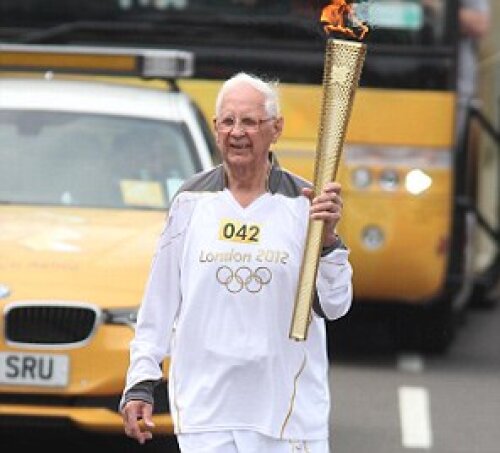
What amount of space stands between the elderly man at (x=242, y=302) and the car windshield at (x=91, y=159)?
3.89m

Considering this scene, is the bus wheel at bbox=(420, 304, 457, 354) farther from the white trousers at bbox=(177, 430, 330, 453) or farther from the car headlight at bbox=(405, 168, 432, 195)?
the white trousers at bbox=(177, 430, 330, 453)

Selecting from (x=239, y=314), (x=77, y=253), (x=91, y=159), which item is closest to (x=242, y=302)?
(x=239, y=314)

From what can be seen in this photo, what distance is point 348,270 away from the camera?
17.2 ft

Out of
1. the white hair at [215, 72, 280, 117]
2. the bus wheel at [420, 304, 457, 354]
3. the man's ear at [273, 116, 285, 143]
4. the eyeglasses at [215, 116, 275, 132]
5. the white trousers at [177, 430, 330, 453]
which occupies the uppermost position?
the white hair at [215, 72, 280, 117]

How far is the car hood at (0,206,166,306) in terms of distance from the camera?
26.8 feet

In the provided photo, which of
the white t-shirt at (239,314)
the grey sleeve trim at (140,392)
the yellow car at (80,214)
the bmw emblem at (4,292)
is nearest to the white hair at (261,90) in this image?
the white t-shirt at (239,314)

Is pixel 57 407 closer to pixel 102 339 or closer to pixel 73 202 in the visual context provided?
pixel 102 339

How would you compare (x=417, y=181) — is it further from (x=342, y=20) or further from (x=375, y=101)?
(x=342, y=20)

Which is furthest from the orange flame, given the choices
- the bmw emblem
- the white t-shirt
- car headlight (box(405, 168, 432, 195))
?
car headlight (box(405, 168, 432, 195))

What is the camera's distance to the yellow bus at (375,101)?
11750mm

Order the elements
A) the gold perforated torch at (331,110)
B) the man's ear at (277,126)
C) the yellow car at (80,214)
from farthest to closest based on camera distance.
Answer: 1. the yellow car at (80,214)
2. the man's ear at (277,126)
3. the gold perforated torch at (331,110)

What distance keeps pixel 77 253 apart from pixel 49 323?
0.51m

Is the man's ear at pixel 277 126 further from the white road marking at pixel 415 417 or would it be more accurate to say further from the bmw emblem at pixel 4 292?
the white road marking at pixel 415 417

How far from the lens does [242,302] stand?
5.25 m
